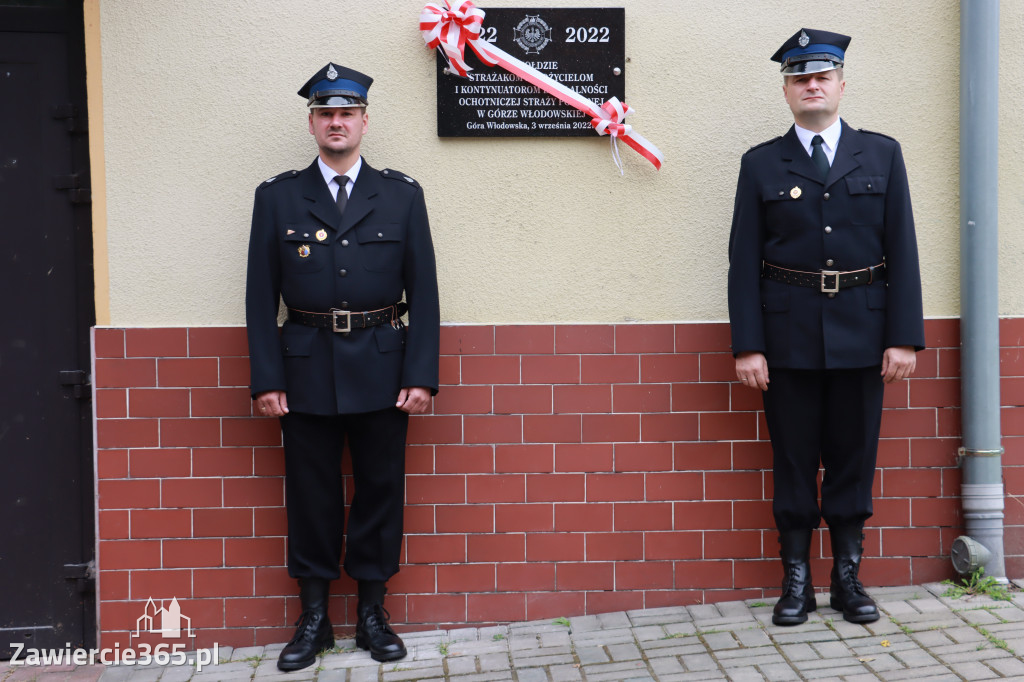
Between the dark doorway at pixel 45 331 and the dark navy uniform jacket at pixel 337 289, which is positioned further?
the dark doorway at pixel 45 331

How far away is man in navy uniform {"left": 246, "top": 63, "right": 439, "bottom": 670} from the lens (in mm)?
3602

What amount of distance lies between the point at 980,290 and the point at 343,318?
2.47 meters

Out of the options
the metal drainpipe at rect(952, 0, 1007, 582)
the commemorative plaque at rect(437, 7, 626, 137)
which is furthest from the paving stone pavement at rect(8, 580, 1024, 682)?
the commemorative plaque at rect(437, 7, 626, 137)

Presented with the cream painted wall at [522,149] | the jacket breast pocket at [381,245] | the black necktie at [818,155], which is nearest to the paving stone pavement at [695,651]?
the cream painted wall at [522,149]

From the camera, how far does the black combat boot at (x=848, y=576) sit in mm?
3707

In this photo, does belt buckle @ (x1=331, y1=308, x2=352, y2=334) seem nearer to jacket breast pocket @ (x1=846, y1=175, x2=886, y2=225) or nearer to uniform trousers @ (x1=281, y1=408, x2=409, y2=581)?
uniform trousers @ (x1=281, y1=408, x2=409, y2=581)

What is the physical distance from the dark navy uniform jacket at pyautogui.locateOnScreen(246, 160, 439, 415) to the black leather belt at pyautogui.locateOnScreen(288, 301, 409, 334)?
0.8 inches

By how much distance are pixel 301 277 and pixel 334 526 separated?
95cm

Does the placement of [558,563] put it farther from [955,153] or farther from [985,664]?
[955,153]

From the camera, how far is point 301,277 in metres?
3.62

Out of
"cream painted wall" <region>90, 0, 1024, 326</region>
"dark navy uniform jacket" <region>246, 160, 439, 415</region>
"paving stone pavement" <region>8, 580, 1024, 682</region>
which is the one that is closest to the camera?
"paving stone pavement" <region>8, 580, 1024, 682</region>

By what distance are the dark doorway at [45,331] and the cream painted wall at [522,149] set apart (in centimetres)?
16
